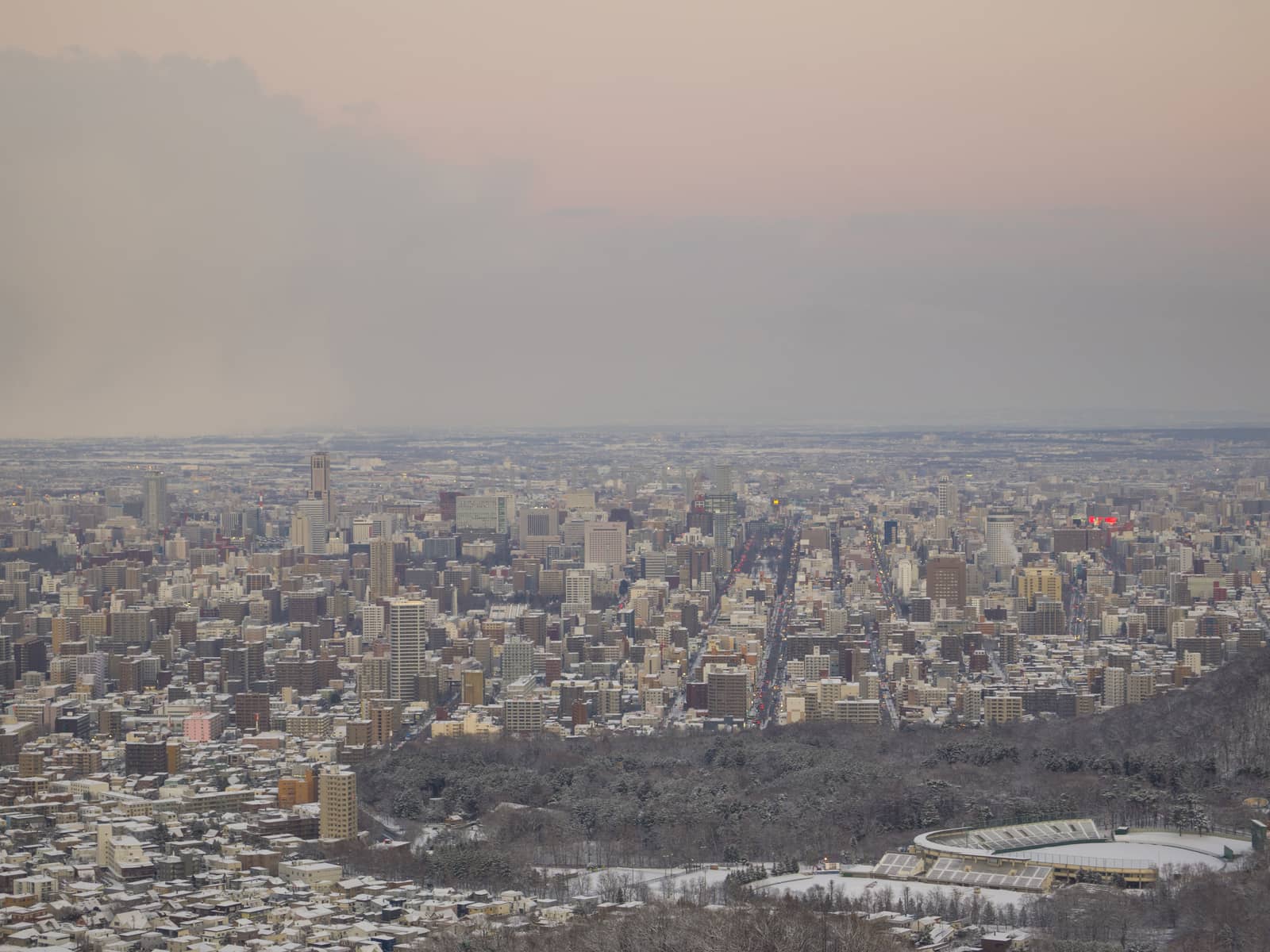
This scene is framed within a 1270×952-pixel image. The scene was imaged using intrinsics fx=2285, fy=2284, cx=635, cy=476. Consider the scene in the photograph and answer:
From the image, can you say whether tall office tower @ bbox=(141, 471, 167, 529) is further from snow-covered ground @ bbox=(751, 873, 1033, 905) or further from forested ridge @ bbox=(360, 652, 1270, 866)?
snow-covered ground @ bbox=(751, 873, 1033, 905)

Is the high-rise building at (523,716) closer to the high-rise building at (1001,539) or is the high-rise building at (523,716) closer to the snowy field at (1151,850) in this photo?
the snowy field at (1151,850)

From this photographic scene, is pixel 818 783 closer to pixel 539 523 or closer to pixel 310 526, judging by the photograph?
pixel 310 526

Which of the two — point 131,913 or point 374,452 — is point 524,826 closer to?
point 131,913

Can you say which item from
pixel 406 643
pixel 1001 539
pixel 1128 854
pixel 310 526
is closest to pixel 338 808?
pixel 1128 854

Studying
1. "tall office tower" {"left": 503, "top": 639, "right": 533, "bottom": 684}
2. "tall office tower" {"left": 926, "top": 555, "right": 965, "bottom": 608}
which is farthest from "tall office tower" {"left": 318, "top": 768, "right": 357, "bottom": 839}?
"tall office tower" {"left": 926, "top": 555, "right": 965, "bottom": 608}

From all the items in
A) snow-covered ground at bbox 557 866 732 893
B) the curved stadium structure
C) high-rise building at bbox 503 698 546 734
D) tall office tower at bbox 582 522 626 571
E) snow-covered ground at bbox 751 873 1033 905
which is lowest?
high-rise building at bbox 503 698 546 734

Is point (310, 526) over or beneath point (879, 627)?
over

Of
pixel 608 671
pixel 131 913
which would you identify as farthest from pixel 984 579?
pixel 131 913
